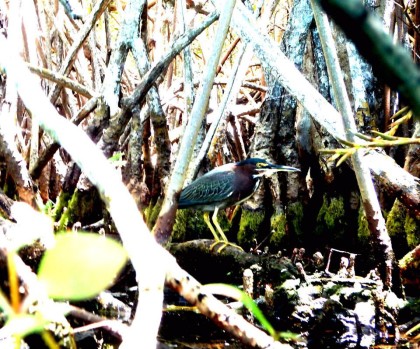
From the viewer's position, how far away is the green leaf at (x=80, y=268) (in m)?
0.43

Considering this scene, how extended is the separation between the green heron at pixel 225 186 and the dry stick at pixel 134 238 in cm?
354

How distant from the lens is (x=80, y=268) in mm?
441

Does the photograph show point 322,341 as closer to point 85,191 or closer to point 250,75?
point 85,191

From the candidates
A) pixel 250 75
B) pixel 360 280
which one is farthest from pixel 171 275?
pixel 250 75

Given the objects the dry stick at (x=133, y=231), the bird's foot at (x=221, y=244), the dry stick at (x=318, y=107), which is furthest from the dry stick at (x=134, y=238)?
the bird's foot at (x=221, y=244)

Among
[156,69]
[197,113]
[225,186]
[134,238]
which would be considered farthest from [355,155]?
[134,238]

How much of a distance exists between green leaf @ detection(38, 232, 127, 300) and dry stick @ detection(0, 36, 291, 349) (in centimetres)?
26

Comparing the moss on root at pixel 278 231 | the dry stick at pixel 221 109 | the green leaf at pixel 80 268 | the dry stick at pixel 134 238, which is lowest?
the green leaf at pixel 80 268

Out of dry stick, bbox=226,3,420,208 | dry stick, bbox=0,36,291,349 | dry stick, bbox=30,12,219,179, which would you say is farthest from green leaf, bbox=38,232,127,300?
dry stick, bbox=30,12,219,179

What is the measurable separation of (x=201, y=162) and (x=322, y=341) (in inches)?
89.6

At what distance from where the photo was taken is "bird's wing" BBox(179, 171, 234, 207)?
4.48 metres

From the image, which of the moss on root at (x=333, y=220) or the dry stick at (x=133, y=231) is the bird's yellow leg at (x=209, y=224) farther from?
the dry stick at (x=133, y=231)

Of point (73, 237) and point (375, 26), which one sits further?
point (73, 237)

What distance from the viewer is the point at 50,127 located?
850 millimetres
